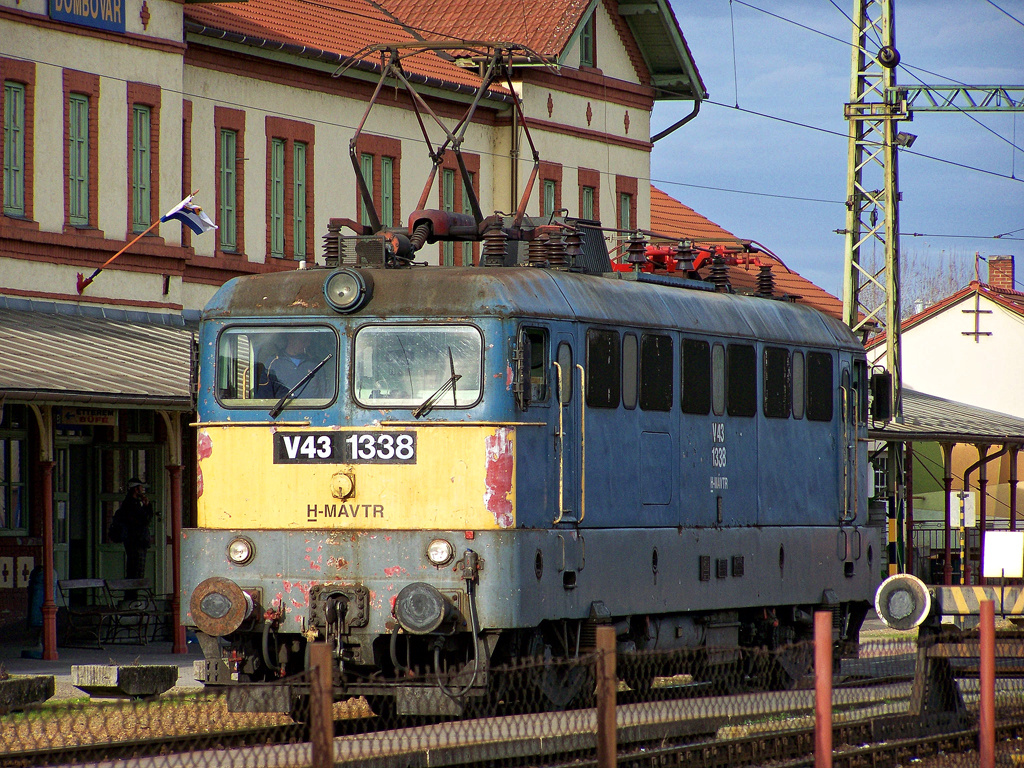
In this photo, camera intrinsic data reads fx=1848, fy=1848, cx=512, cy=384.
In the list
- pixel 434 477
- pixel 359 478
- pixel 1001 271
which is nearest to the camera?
pixel 434 477

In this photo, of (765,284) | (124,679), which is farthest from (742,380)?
(124,679)

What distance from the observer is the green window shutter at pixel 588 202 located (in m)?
30.3

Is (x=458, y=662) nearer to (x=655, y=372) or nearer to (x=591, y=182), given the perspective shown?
(x=655, y=372)

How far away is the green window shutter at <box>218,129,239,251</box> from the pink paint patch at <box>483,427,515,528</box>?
12.8 m

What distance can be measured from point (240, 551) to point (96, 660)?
21.8ft

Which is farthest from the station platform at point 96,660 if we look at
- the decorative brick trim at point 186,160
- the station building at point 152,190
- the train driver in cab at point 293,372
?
the decorative brick trim at point 186,160

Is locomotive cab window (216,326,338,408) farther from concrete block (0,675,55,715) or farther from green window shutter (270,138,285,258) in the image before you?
green window shutter (270,138,285,258)

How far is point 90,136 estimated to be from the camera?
22.2m

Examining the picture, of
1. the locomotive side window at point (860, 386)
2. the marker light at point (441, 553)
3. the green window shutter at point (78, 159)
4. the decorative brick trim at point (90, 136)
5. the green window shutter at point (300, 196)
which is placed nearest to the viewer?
the marker light at point (441, 553)

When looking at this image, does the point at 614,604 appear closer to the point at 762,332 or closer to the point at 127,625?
the point at 762,332

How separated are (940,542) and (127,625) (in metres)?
22.5

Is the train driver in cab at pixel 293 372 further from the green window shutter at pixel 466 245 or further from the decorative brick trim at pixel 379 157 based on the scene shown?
the green window shutter at pixel 466 245

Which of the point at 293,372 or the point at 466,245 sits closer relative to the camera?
the point at 293,372

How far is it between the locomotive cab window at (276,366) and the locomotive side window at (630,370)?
228 centimetres
